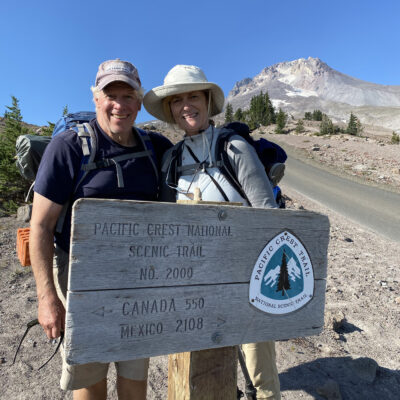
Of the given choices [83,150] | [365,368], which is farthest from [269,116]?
[83,150]

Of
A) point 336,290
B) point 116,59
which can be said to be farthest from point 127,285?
point 336,290

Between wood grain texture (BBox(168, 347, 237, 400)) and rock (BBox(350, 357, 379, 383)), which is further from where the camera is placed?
rock (BBox(350, 357, 379, 383))

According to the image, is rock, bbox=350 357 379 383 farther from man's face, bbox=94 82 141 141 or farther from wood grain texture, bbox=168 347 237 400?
man's face, bbox=94 82 141 141

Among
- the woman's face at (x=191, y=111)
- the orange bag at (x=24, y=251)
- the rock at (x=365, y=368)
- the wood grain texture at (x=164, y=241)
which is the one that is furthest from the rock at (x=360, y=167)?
the orange bag at (x=24, y=251)

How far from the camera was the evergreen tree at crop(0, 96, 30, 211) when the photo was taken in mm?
7430

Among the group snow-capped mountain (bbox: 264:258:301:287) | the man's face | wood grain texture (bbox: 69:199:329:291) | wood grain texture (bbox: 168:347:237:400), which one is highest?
the man's face

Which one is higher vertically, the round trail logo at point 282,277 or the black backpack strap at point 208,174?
the black backpack strap at point 208,174

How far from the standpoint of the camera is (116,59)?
1960 millimetres

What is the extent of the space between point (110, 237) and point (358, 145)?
2365cm

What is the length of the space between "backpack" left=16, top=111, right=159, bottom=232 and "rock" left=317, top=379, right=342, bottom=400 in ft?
7.99

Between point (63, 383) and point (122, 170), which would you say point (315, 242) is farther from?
point (63, 383)

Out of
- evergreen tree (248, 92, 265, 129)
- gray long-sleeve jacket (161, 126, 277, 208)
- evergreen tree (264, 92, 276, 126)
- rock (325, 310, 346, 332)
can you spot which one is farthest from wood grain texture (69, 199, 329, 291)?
evergreen tree (248, 92, 265, 129)

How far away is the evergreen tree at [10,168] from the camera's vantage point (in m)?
7.43

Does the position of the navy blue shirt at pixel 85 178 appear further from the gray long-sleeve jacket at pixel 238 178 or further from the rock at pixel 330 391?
the rock at pixel 330 391
